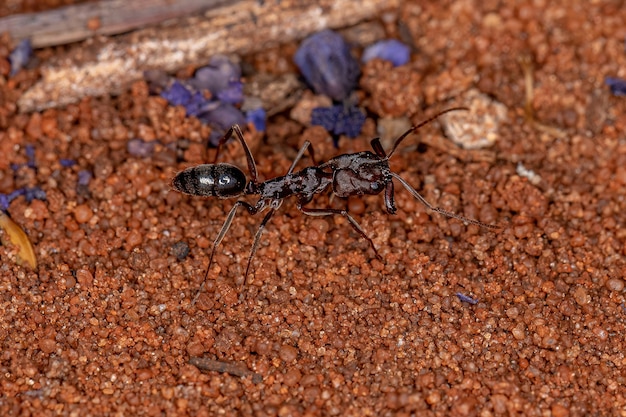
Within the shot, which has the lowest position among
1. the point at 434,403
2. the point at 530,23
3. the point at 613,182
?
the point at 434,403

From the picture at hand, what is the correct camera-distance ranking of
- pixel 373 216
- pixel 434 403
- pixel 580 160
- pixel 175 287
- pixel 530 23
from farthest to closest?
pixel 530 23 → pixel 580 160 → pixel 373 216 → pixel 175 287 → pixel 434 403

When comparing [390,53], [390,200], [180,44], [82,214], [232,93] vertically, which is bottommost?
[82,214]

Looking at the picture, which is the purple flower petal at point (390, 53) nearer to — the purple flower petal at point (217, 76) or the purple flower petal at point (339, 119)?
the purple flower petal at point (339, 119)

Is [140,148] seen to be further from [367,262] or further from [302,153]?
[367,262]

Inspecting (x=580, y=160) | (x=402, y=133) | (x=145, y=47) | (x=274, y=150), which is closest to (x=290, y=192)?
(x=274, y=150)

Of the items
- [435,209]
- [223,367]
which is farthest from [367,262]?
[223,367]

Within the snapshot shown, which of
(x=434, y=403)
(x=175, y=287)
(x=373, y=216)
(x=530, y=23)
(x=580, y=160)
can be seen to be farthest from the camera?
(x=530, y=23)

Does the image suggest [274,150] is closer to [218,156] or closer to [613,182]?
[218,156]
